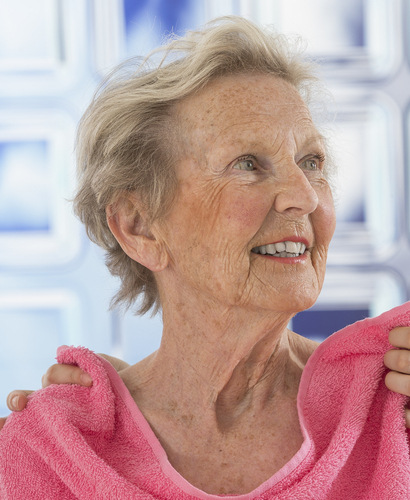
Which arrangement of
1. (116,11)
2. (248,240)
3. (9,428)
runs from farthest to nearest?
1. (116,11)
2. (9,428)
3. (248,240)

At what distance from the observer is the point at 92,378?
4.61 ft

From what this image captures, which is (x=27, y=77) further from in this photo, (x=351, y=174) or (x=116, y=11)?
(x=351, y=174)

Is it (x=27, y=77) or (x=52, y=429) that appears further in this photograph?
(x=27, y=77)

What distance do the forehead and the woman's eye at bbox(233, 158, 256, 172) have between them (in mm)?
45

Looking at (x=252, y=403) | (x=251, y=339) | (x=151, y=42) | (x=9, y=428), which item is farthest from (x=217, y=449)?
(x=151, y=42)

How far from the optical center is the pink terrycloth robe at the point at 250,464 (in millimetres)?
1201

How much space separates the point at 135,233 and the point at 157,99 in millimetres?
290

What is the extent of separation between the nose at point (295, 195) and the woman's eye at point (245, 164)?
0.06 m

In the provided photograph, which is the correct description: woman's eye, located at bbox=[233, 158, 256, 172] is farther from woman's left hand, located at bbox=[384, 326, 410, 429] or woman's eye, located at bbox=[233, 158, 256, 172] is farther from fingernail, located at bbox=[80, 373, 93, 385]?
fingernail, located at bbox=[80, 373, 93, 385]

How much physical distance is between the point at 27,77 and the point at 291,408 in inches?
75.6

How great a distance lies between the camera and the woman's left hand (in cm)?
124

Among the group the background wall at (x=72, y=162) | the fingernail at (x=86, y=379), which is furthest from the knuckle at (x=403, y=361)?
the background wall at (x=72, y=162)

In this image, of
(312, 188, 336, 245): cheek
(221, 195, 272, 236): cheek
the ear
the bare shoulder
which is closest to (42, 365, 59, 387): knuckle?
the bare shoulder

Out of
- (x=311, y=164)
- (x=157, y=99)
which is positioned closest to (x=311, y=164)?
(x=311, y=164)
